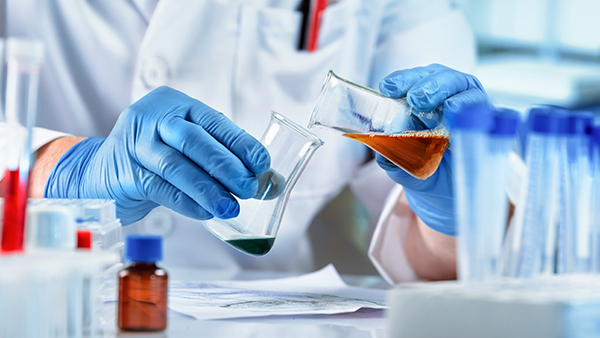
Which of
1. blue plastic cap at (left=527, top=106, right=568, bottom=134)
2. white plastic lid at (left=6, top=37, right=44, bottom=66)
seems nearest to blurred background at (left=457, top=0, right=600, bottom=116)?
blue plastic cap at (left=527, top=106, right=568, bottom=134)

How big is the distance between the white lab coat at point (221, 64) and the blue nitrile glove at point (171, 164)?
0.40m

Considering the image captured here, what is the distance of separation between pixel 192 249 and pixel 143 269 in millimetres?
950

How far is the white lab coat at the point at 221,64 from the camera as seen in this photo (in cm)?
153

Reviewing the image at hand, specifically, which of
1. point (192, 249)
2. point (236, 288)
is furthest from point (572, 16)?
point (236, 288)

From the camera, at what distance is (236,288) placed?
3.61ft

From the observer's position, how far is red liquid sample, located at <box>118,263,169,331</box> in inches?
25.9

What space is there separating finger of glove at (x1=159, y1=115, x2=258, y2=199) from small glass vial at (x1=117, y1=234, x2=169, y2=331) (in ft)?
0.76

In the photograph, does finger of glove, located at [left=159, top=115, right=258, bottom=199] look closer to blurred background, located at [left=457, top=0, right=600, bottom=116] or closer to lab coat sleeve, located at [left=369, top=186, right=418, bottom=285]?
lab coat sleeve, located at [left=369, top=186, right=418, bottom=285]

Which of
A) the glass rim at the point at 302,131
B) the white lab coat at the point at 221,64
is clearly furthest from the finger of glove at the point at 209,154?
the white lab coat at the point at 221,64

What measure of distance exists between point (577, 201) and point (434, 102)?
1.31ft

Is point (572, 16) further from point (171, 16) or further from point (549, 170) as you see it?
point (549, 170)

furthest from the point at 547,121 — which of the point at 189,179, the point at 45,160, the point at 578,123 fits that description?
the point at 45,160

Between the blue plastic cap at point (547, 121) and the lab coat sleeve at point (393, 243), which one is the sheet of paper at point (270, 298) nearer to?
the lab coat sleeve at point (393, 243)

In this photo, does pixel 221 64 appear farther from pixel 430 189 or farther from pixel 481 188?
pixel 481 188
